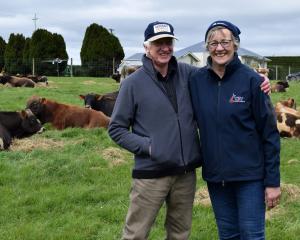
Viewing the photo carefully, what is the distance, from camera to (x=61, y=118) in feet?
46.6

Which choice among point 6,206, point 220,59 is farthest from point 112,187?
point 220,59

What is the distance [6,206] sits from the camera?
283 inches

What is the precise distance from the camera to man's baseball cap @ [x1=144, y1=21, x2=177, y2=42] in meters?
4.32

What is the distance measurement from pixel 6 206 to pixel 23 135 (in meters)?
5.45

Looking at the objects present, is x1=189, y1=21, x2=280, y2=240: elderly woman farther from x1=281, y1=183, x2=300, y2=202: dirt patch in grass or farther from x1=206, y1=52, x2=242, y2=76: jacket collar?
x1=281, y1=183, x2=300, y2=202: dirt patch in grass

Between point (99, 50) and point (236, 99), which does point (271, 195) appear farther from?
point (99, 50)

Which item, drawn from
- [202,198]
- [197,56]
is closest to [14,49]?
[197,56]

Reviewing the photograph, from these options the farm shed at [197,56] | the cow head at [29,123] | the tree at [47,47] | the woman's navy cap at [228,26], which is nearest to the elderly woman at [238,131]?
the woman's navy cap at [228,26]

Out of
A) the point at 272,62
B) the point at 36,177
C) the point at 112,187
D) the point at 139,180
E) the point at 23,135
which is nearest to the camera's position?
the point at 139,180

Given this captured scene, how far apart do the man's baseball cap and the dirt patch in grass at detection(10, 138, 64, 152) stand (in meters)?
6.89

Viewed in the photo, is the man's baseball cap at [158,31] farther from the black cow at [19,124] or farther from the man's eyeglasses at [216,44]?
the black cow at [19,124]

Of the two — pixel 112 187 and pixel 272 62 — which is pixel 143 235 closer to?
pixel 112 187

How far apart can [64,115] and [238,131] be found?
10474 mm

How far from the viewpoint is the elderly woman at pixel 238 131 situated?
412cm
